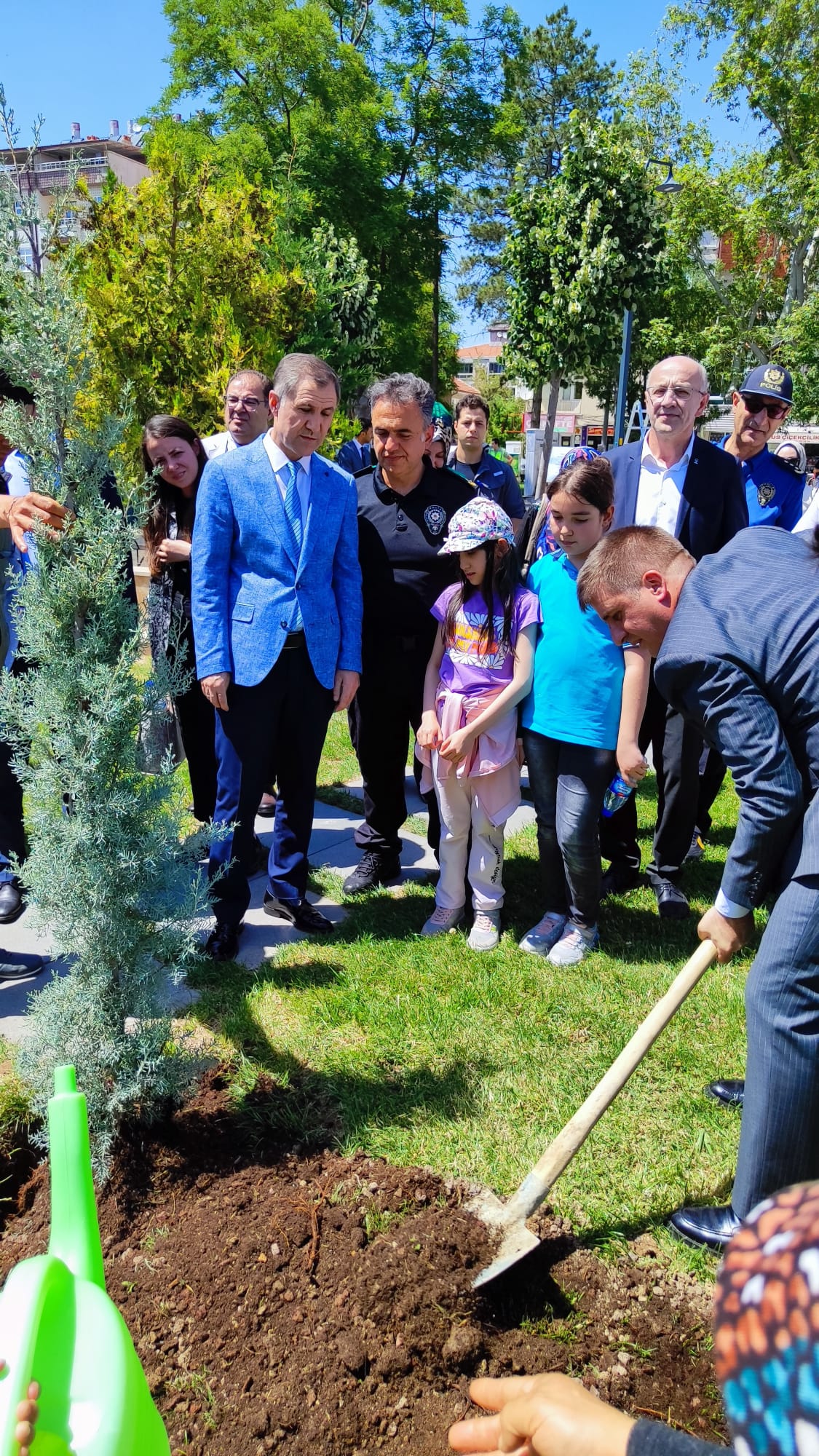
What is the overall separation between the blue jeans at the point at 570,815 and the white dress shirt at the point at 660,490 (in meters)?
1.23

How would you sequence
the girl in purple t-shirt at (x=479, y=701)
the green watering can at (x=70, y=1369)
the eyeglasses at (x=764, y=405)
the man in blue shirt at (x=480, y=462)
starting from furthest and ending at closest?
the man in blue shirt at (x=480, y=462) → the eyeglasses at (x=764, y=405) → the girl in purple t-shirt at (x=479, y=701) → the green watering can at (x=70, y=1369)

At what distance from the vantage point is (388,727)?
14.8ft

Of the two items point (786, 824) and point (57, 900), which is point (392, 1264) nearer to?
point (57, 900)

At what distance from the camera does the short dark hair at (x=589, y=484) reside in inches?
144

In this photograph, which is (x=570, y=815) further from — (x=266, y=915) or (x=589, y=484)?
(x=266, y=915)

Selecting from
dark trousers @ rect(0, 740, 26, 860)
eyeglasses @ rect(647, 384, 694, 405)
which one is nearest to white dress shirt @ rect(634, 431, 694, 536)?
eyeglasses @ rect(647, 384, 694, 405)

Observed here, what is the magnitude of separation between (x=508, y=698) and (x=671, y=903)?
1.36 metres

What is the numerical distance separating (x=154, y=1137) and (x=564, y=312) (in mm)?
10277

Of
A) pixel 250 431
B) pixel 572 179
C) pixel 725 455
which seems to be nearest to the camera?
pixel 725 455

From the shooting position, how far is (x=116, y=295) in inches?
279

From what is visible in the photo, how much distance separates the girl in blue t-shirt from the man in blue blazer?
831 millimetres

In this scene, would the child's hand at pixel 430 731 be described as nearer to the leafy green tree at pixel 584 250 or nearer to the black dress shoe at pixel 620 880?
the black dress shoe at pixel 620 880

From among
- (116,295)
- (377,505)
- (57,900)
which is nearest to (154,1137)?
(57,900)

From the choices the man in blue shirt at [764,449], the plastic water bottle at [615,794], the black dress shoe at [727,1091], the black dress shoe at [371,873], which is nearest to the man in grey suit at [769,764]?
the black dress shoe at [727,1091]
